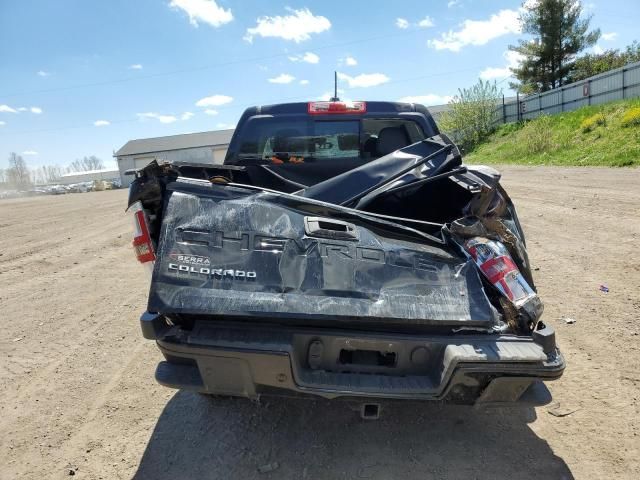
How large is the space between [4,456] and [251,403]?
4.85 ft

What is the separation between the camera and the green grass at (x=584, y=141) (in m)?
16.8

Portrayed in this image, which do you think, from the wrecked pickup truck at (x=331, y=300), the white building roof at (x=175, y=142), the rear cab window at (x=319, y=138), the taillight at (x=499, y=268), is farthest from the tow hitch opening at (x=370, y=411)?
the white building roof at (x=175, y=142)

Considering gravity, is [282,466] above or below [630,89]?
below

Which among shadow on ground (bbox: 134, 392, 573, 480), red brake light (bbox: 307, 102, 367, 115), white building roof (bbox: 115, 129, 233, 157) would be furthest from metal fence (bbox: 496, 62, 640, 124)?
white building roof (bbox: 115, 129, 233, 157)

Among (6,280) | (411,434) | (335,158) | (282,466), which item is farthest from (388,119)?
(6,280)

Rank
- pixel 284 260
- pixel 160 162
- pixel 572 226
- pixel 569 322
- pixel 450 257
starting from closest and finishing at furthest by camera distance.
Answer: pixel 284 260, pixel 450 257, pixel 160 162, pixel 569 322, pixel 572 226

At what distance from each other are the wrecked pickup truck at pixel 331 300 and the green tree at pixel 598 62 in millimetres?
45999

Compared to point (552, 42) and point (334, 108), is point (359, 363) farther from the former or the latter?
point (552, 42)

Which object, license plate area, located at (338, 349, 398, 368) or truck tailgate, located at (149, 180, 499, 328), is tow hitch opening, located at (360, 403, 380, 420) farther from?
truck tailgate, located at (149, 180, 499, 328)

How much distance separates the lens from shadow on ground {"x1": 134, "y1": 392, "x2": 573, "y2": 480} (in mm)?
2375

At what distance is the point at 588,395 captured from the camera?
2.99 m

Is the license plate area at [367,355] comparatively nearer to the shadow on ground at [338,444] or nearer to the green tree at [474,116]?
the shadow on ground at [338,444]

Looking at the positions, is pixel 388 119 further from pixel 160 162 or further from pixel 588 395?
pixel 588 395

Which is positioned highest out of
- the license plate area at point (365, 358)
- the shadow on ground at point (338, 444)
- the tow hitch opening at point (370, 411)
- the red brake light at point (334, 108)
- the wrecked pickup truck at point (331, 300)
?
the red brake light at point (334, 108)
